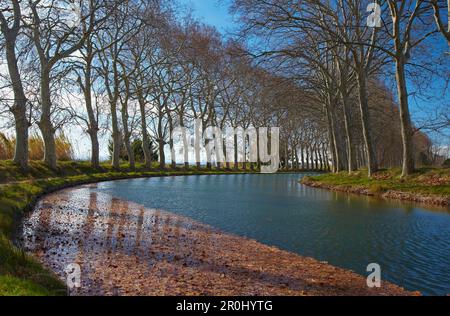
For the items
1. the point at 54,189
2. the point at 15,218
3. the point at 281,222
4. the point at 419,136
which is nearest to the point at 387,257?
the point at 281,222

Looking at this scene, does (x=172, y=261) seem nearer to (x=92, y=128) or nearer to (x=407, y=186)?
(x=407, y=186)

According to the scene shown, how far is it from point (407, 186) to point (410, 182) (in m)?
0.70

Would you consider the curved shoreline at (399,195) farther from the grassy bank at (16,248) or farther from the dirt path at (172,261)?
the grassy bank at (16,248)

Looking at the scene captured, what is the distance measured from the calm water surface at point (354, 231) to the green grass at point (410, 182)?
1.84 m

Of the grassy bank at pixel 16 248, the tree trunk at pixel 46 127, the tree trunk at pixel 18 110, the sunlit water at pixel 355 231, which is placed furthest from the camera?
the tree trunk at pixel 46 127

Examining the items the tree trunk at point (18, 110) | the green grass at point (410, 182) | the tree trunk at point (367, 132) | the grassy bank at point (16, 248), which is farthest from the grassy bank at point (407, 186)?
the tree trunk at point (18, 110)

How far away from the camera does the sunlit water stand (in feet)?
16.7

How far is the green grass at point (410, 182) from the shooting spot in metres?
13.0

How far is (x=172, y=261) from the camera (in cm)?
494

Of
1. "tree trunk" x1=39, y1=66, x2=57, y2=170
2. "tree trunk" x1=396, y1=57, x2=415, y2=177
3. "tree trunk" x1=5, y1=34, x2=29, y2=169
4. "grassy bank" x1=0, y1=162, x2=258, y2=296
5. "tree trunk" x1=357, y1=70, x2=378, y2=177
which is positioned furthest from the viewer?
"tree trunk" x1=39, y1=66, x2=57, y2=170

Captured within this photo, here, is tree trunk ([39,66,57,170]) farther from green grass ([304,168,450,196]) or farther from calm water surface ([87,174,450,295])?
green grass ([304,168,450,196])

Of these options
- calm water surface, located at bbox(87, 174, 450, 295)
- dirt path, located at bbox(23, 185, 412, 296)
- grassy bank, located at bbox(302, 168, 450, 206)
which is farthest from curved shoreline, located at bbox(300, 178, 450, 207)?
dirt path, located at bbox(23, 185, 412, 296)

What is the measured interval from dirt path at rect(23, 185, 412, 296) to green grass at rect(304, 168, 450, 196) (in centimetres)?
970

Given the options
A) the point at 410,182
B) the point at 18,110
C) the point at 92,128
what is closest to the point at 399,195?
the point at 410,182
